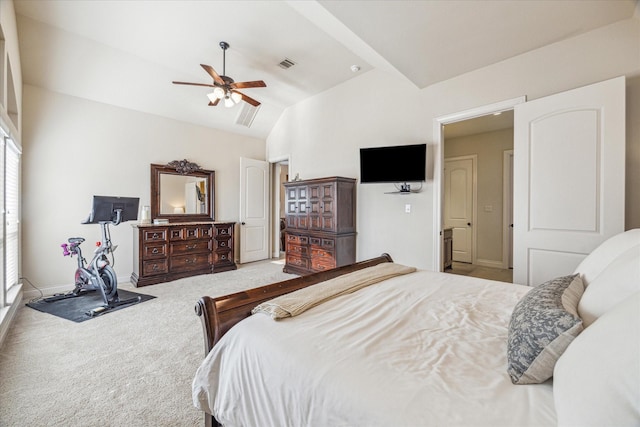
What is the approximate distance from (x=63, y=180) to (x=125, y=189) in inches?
29.7

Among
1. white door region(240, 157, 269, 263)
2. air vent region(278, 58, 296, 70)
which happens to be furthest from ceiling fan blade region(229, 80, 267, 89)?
white door region(240, 157, 269, 263)

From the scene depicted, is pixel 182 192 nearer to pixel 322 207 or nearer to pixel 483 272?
pixel 322 207

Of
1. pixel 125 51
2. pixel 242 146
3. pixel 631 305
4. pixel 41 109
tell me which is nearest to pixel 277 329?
pixel 631 305

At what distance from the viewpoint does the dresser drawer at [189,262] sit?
4.49m

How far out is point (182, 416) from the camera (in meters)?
1.58

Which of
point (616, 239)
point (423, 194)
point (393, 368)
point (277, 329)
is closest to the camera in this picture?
point (393, 368)

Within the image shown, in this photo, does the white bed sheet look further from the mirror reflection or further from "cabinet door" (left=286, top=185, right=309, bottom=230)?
the mirror reflection

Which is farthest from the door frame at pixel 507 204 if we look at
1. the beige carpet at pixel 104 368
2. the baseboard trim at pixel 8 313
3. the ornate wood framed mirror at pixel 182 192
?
the baseboard trim at pixel 8 313

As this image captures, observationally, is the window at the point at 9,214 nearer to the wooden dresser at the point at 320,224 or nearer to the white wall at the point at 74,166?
the white wall at the point at 74,166

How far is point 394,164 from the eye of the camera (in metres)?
3.75

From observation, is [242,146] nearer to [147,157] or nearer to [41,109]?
[147,157]

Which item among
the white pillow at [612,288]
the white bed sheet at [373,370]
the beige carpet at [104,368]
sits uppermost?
the white pillow at [612,288]

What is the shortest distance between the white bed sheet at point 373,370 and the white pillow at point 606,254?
0.39 metres

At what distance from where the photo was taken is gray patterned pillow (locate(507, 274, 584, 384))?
2.69ft
